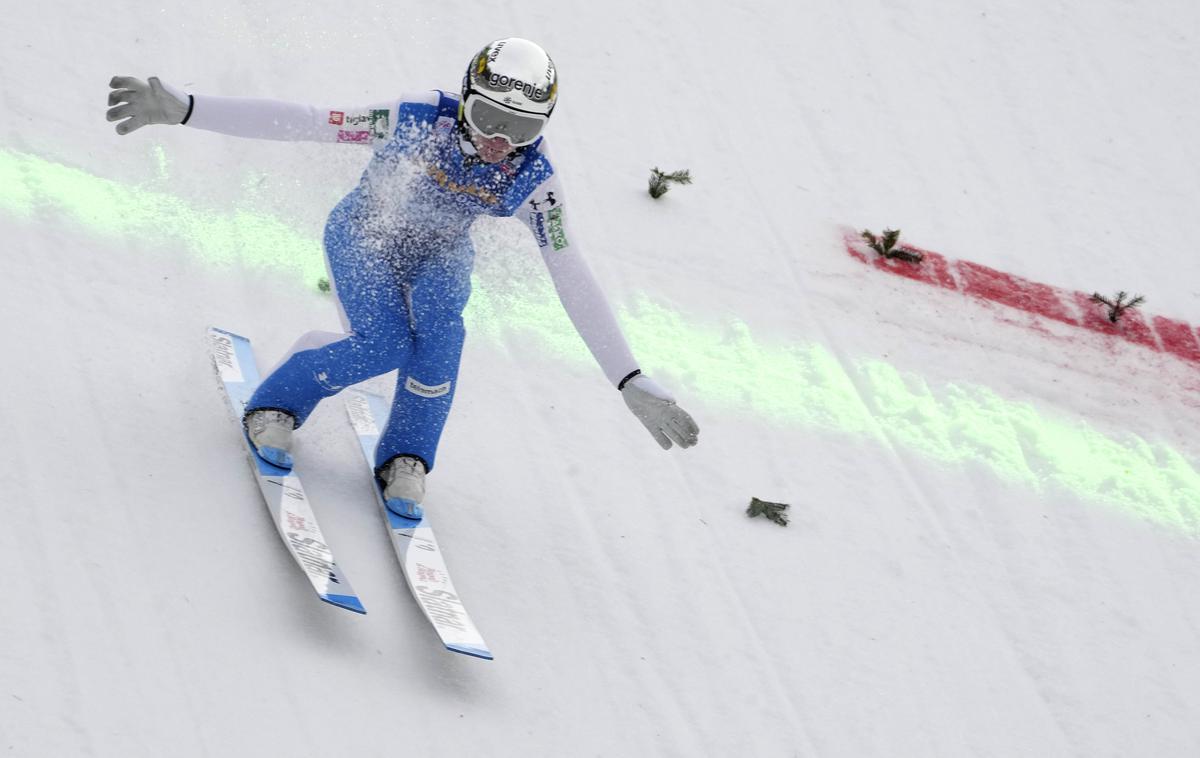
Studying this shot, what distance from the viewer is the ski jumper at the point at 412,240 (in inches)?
167

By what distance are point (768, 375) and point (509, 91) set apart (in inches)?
89.7

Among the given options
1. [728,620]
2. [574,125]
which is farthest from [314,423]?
[574,125]

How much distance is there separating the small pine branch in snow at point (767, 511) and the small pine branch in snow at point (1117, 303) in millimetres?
2636

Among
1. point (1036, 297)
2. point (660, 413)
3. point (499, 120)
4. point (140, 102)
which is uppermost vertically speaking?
point (499, 120)

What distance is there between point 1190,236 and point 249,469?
550 centimetres

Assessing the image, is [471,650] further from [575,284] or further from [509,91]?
[509,91]

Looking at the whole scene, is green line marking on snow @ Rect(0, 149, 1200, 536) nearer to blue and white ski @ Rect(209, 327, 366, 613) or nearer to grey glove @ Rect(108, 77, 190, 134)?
blue and white ski @ Rect(209, 327, 366, 613)

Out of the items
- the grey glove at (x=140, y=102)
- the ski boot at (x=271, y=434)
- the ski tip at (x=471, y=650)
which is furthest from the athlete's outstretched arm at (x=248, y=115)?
the ski tip at (x=471, y=650)

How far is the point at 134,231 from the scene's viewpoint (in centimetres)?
545

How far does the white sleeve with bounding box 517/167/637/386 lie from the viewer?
14.1ft

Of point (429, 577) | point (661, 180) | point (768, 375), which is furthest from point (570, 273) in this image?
point (661, 180)

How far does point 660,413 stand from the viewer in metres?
4.16

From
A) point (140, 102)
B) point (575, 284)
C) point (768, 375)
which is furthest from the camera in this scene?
point (768, 375)

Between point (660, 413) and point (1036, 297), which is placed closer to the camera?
point (660, 413)
